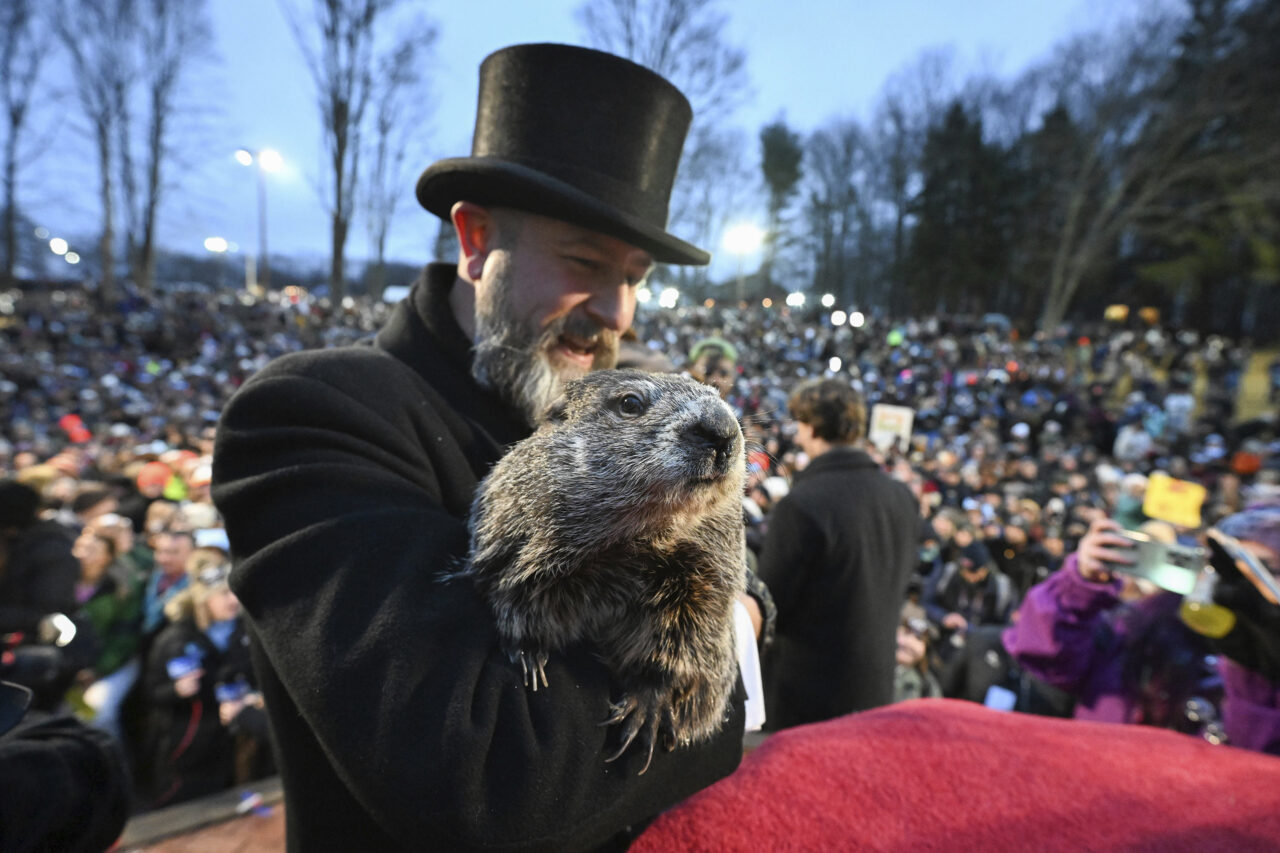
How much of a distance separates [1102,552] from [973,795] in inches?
62.7

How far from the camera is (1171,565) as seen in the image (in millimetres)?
2100

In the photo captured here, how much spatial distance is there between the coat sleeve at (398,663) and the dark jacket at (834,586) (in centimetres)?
205

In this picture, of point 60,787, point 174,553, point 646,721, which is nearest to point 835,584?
point 646,721

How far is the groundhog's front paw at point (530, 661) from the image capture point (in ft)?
3.78

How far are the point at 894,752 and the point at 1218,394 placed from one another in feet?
86.7

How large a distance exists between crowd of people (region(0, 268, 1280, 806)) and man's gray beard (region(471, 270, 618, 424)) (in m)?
0.48

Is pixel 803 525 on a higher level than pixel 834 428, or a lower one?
lower

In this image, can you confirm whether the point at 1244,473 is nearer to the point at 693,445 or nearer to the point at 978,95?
the point at 693,445

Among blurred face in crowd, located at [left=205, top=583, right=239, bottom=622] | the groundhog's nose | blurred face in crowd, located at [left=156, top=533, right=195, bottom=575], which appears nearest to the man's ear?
the groundhog's nose

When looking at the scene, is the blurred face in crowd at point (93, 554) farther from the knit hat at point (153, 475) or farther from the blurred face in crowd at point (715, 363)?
the blurred face in crowd at point (715, 363)

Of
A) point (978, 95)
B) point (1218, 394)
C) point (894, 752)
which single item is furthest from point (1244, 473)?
point (978, 95)

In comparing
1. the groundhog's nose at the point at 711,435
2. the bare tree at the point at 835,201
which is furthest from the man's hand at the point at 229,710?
the bare tree at the point at 835,201

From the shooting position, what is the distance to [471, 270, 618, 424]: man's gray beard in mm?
1684

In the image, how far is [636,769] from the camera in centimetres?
117
